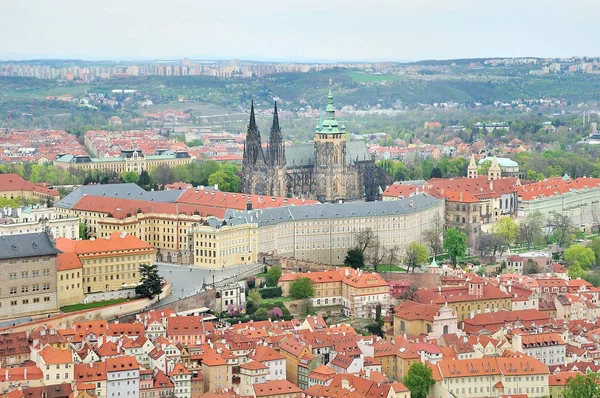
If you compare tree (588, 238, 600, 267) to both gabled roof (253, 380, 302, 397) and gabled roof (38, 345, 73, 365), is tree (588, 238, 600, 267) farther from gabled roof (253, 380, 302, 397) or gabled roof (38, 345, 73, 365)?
gabled roof (38, 345, 73, 365)

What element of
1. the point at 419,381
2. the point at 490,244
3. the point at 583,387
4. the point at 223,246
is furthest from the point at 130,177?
the point at 583,387

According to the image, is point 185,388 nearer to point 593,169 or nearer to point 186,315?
point 186,315

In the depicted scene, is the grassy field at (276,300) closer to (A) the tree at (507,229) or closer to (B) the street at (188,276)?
(B) the street at (188,276)

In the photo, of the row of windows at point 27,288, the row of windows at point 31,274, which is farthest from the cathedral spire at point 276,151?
the row of windows at point 27,288

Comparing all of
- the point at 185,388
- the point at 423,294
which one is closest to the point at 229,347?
the point at 185,388

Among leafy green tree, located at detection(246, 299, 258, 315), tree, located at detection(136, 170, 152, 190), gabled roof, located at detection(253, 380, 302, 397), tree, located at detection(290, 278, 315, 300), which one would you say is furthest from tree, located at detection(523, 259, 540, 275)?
gabled roof, located at detection(253, 380, 302, 397)

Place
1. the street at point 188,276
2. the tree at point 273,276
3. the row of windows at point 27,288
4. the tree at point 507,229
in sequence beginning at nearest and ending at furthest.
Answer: the row of windows at point 27,288, the street at point 188,276, the tree at point 273,276, the tree at point 507,229
